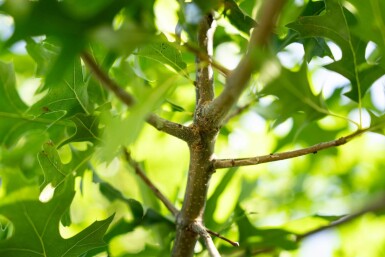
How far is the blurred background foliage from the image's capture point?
59 cm

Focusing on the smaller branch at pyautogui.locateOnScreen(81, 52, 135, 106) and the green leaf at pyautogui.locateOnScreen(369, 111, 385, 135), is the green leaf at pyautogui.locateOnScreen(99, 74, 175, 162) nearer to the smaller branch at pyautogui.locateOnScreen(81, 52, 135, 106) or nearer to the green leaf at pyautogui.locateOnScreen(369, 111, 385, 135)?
the smaller branch at pyautogui.locateOnScreen(81, 52, 135, 106)

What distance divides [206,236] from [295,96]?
24cm

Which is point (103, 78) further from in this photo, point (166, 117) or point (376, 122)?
point (166, 117)

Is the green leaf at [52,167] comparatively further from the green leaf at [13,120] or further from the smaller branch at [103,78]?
the smaller branch at [103,78]

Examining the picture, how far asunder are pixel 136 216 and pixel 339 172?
2.81 ft

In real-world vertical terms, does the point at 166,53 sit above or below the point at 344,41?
below

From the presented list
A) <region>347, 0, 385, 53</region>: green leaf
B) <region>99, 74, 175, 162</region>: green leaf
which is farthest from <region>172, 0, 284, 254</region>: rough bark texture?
<region>347, 0, 385, 53</region>: green leaf

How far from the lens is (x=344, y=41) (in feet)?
2.82

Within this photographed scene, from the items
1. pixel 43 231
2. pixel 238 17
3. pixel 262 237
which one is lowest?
pixel 43 231

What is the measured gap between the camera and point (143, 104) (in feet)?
1.96

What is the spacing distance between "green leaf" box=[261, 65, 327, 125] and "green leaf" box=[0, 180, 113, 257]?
30 centimetres

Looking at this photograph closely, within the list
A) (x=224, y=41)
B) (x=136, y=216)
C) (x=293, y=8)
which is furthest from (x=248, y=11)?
(x=136, y=216)

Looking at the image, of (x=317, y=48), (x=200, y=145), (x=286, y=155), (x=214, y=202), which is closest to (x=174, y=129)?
(x=200, y=145)

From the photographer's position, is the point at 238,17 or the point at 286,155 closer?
the point at 286,155
